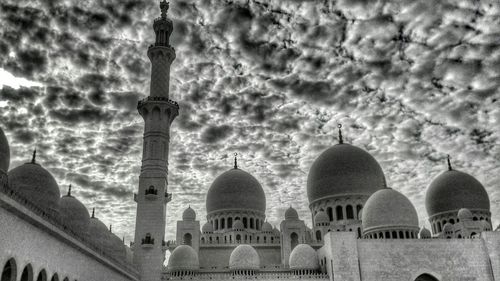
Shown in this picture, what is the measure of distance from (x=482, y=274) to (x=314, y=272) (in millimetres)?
8443

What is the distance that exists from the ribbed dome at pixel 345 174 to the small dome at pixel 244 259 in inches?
362

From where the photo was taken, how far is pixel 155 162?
22.5 m

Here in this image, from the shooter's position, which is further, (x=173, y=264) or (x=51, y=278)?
(x=173, y=264)

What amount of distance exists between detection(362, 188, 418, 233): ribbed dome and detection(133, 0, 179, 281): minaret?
37.0ft

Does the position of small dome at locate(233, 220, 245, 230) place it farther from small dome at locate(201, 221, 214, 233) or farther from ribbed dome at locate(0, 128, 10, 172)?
ribbed dome at locate(0, 128, 10, 172)

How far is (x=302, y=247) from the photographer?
2412cm

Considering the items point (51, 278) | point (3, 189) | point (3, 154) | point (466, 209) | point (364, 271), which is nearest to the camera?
point (3, 189)

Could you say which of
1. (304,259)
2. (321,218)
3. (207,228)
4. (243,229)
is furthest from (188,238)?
(321,218)

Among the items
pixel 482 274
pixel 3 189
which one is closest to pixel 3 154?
pixel 3 189

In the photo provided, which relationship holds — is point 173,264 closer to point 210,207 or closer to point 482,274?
point 210,207

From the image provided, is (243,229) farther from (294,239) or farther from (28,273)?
(28,273)

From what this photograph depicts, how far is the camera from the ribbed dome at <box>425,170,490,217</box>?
2927 centimetres

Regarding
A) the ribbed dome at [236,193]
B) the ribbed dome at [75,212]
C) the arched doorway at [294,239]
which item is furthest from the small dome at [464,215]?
the ribbed dome at [75,212]

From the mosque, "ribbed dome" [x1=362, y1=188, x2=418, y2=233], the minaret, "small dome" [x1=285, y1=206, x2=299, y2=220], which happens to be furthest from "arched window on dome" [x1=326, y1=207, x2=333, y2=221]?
the minaret
